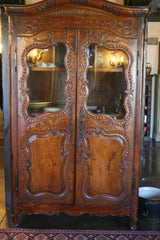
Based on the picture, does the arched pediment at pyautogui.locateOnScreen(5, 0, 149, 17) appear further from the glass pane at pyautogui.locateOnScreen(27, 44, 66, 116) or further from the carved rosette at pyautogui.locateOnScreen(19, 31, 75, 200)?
the glass pane at pyautogui.locateOnScreen(27, 44, 66, 116)

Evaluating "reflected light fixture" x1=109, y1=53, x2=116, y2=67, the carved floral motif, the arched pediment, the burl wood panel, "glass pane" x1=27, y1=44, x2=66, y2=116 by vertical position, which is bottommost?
the burl wood panel

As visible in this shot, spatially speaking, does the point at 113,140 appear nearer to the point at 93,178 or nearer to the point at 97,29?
the point at 93,178

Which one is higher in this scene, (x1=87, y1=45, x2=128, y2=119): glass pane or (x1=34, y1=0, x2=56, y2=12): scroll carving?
(x1=34, y1=0, x2=56, y2=12): scroll carving

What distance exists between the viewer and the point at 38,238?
205 centimetres

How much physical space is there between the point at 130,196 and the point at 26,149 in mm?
989

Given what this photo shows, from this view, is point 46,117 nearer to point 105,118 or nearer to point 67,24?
point 105,118

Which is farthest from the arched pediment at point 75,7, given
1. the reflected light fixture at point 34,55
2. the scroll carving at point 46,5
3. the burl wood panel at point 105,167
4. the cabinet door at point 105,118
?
the burl wood panel at point 105,167

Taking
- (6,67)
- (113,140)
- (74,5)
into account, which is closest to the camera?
(74,5)

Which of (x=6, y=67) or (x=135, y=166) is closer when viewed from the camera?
(x=135, y=166)

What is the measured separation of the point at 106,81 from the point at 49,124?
610mm

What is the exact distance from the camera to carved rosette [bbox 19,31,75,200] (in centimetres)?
208

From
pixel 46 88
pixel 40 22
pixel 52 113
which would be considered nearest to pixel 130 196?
pixel 52 113

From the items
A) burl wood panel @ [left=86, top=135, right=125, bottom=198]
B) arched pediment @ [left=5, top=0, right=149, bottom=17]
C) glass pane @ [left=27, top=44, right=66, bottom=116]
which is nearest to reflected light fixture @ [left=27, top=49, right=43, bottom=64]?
glass pane @ [left=27, top=44, right=66, bottom=116]

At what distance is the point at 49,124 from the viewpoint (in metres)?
2.14
